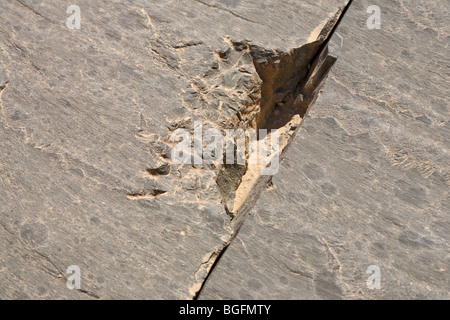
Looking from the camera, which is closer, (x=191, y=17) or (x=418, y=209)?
(x=418, y=209)

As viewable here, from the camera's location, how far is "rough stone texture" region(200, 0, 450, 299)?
1768 millimetres

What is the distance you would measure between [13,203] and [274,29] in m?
1.22

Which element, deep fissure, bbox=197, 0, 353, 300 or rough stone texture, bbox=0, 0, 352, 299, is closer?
rough stone texture, bbox=0, 0, 352, 299

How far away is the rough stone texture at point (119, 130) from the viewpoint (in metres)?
1.81

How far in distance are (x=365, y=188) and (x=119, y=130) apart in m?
0.93

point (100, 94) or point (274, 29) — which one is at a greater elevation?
point (274, 29)

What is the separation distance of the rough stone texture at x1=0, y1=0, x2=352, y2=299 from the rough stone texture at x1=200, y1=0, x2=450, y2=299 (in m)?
0.05

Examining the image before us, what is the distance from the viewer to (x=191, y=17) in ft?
7.12

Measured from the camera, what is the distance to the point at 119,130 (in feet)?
6.48

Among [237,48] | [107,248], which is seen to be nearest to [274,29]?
[237,48]

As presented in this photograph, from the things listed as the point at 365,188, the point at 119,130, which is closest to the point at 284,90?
the point at 365,188
